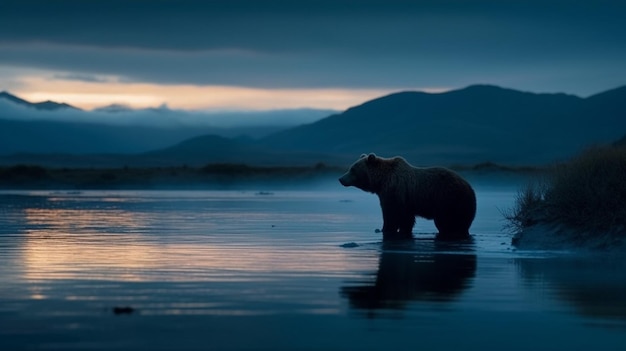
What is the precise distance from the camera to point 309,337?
11289 mm

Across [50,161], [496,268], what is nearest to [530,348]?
[496,268]

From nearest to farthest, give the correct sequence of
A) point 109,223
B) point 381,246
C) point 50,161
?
1. point 381,246
2. point 109,223
3. point 50,161

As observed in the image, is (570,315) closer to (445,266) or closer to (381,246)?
(445,266)

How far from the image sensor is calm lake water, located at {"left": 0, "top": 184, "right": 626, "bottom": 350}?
1124 centimetres

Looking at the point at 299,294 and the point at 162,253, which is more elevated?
the point at 162,253

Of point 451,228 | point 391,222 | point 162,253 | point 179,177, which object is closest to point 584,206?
point 451,228

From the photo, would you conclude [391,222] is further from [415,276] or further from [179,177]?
[179,177]

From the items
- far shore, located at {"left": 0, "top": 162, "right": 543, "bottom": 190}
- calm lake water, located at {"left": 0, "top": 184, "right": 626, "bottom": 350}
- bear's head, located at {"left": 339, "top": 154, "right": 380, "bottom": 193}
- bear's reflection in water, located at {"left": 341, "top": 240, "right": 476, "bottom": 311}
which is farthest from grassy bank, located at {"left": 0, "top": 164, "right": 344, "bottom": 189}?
bear's reflection in water, located at {"left": 341, "top": 240, "right": 476, "bottom": 311}

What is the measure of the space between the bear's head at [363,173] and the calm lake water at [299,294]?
4.23 feet

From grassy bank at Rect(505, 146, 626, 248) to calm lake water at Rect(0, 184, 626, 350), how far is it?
82 cm

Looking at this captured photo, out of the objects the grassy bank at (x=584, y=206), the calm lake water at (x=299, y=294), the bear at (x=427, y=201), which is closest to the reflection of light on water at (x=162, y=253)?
the calm lake water at (x=299, y=294)

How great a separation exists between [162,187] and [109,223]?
46631mm

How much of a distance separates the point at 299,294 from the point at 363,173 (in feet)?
38.3

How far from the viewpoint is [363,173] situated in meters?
25.8
